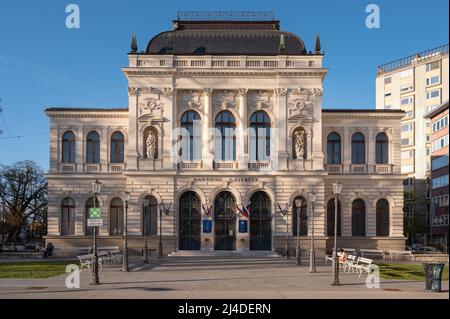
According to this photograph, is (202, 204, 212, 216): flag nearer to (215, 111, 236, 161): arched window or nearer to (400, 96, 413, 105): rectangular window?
(215, 111, 236, 161): arched window

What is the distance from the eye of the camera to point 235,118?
185ft

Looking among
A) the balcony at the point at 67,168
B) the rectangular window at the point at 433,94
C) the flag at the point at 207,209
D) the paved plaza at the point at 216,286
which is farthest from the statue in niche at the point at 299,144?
the rectangular window at the point at 433,94

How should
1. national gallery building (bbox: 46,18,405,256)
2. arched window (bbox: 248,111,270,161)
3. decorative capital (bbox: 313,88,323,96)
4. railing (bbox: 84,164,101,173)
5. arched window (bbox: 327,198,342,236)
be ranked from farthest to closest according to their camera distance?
arched window (bbox: 327,198,342,236), railing (bbox: 84,164,101,173), arched window (bbox: 248,111,270,161), decorative capital (bbox: 313,88,323,96), national gallery building (bbox: 46,18,405,256)

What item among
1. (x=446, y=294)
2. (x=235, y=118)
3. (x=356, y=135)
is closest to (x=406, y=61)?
(x=356, y=135)

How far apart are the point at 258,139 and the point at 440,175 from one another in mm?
36038

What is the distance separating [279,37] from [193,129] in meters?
11.9

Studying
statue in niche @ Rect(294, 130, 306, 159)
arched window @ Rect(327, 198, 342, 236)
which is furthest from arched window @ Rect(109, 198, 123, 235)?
arched window @ Rect(327, 198, 342, 236)

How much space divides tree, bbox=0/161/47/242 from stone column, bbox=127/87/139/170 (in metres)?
25.7

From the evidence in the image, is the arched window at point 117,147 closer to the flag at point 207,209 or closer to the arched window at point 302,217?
the flag at point 207,209

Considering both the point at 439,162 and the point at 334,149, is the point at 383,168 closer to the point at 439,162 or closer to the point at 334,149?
the point at 334,149

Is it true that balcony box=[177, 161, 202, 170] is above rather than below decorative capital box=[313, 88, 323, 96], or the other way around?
below

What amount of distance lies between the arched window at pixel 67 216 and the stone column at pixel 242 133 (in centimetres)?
1613

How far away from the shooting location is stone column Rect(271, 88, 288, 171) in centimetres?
5581
